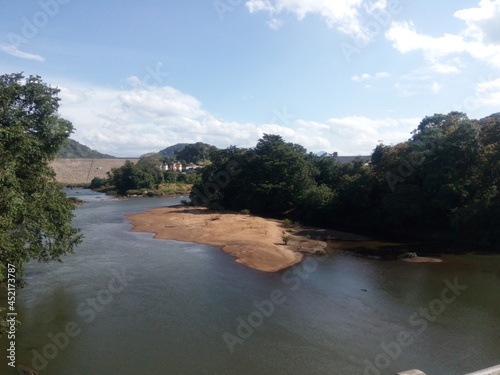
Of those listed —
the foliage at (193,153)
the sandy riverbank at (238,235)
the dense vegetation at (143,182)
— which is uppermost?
the foliage at (193,153)

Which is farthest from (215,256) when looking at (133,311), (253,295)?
(133,311)

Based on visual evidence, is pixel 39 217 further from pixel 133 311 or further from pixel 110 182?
pixel 110 182

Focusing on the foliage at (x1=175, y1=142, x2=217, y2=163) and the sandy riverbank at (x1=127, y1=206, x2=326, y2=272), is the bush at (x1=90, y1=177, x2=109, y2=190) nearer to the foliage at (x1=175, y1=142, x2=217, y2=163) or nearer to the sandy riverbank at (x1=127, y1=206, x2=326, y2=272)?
the foliage at (x1=175, y1=142, x2=217, y2=163)

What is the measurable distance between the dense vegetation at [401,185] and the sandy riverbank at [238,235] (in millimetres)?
6998

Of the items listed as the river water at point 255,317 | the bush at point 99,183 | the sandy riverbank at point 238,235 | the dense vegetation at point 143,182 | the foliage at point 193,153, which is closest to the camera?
the river water at point 255,317

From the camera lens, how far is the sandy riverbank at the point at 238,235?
25.5 meters

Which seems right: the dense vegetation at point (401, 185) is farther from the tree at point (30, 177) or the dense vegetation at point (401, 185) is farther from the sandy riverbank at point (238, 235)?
the tree at point (30, 177)

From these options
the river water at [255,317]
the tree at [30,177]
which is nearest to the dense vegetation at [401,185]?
the river water at [255,317]

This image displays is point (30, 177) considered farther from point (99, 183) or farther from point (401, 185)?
point (99, 183)

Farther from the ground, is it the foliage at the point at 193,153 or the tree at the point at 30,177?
the foliage at the point at 193,153

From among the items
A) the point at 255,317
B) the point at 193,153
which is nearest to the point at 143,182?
the point at 193,153

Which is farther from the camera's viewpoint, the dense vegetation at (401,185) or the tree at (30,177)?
the dense vegetation at (401,185)

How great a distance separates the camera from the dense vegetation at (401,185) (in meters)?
28.7

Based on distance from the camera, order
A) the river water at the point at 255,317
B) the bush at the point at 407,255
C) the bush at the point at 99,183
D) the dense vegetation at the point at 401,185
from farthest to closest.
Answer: the bush at the point at 99,183
the dense vegetation at the point at 401,185
the bush at the point at 407,255
the river water at the point at 255,317
